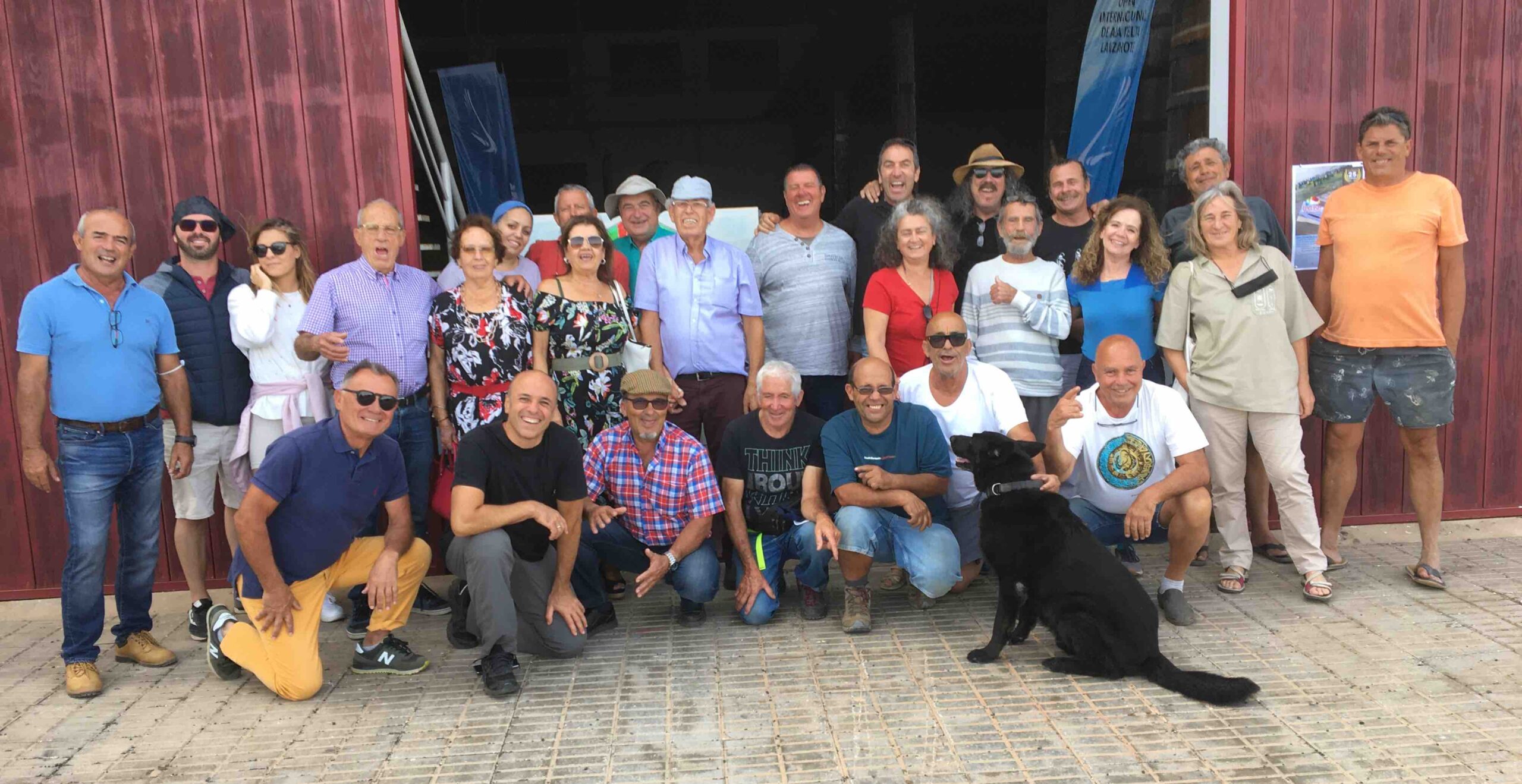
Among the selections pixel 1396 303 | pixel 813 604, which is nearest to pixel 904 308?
pixel 813 604

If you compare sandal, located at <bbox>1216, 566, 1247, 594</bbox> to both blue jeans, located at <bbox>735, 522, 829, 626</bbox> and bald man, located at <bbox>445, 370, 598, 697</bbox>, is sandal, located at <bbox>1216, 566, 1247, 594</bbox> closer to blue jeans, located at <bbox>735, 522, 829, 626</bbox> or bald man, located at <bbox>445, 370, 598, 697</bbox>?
blue jeans, located at <bbox>735, 522, 829, 626</bbox>

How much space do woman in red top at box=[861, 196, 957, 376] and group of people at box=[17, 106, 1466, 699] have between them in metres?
0.01

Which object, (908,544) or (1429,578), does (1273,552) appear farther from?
(908,544)

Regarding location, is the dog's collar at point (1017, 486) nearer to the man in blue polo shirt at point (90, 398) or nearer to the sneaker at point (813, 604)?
the sneaker at point (813, 604)

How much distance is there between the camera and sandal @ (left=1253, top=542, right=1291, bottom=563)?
14.9ft

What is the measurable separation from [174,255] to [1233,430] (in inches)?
179

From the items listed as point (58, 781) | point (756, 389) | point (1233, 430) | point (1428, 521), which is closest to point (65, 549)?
point (58, 781)

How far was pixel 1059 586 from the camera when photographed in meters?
3.32

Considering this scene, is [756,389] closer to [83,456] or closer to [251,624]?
[251,624]

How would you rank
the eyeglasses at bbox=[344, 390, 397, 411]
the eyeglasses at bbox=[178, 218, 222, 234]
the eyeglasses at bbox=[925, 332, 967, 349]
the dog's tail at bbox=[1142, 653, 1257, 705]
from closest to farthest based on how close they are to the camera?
the dog's tail at bbox=[1142, 653, 1257, 705], the eyeglasses at bbox=[344, 390, 397, 411], the eyeglasses at bbox=[925, 332, 967, 349], the eyeglasses at bbox=[178, 218, 222, 234]


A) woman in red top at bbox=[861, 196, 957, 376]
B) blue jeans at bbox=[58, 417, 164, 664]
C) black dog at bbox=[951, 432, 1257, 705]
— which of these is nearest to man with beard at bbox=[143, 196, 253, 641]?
blue jeans at bbox=[58, 417, 164, 664]

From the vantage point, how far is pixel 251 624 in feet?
11.5

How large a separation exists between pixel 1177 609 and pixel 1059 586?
0.84 metres

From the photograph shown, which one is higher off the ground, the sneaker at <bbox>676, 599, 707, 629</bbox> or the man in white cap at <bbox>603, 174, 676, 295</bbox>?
the man in white cap at <bbox>603, 174, 676, 295</bbox>
